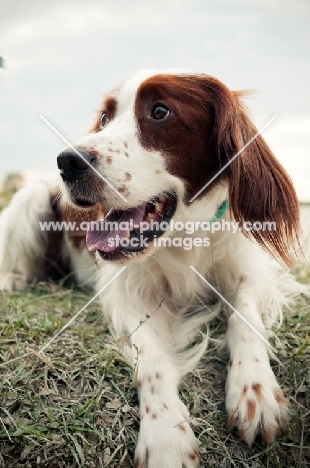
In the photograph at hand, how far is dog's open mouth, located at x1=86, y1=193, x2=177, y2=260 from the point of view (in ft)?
7.22

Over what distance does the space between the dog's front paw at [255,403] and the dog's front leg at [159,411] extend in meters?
0.19

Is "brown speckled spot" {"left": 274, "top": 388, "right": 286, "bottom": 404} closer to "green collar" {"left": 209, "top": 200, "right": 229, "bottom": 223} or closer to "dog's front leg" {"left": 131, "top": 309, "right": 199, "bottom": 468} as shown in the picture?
"dog's front leg" {"left": 131, "top": 309, "right": 199, "bottom": 468}

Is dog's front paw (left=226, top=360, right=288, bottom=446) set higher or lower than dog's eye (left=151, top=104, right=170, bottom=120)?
lower

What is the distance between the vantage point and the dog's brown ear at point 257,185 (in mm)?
2354

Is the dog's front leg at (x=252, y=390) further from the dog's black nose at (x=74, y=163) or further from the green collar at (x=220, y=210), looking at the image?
the dog's black nose at (x=74, y=163)

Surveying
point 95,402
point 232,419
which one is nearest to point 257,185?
point 232,419

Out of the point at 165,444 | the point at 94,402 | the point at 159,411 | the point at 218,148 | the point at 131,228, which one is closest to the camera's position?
the point at 165,444

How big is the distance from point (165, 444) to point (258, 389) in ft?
1.40

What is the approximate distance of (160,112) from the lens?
2270 mm

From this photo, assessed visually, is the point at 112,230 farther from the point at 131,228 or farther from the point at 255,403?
the point at 255,403

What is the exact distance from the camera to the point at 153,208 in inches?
90.9

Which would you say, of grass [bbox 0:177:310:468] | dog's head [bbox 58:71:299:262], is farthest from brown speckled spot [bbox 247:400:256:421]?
dog's head [bbox 58:71:299:262]

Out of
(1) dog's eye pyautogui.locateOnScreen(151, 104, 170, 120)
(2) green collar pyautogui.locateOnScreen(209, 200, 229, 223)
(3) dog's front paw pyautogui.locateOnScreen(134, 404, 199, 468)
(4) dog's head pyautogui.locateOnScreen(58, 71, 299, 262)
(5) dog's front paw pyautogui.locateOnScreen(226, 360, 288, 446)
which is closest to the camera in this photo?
(3) dog's front paw pyautogui.locateOnScreen(134, 404, 199, 468)

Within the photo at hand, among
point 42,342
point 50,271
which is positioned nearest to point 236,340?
point 42,342
